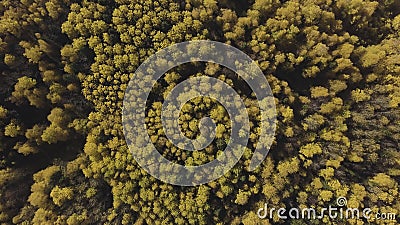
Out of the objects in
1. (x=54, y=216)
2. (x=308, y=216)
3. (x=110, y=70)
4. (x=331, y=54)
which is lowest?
(x=54, y=216)

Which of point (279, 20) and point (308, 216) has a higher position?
point (279, 20)

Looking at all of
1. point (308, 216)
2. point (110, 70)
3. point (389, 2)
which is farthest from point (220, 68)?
point (389, 2)

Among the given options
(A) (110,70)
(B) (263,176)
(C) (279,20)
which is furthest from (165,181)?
(C) (279,20)

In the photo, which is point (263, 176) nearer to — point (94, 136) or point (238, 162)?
point (238, 162)

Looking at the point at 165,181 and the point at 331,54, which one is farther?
the point at 331,54

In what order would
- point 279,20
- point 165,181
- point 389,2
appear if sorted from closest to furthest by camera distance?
1. point 165,181
2. point 279,20
3. point 389,2

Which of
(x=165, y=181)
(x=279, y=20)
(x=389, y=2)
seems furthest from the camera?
(x=389, y=2)

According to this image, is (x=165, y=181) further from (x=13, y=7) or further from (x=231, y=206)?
(x=13, y=7)
